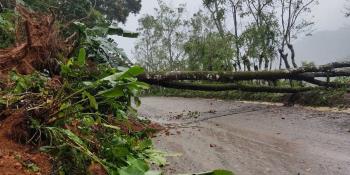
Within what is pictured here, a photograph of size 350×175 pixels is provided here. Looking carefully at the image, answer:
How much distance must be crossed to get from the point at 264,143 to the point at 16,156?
417 cm

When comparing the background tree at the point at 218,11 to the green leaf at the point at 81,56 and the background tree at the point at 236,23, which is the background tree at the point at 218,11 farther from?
the green leaf at the point at 81,56

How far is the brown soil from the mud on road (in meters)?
1.45

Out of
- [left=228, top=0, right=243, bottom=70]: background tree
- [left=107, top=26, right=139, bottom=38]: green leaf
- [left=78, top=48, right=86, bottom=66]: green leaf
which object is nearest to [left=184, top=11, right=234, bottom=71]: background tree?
[left=228, top=0, right=243, bottom=70]: background tree

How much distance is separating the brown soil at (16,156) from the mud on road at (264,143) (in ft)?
4.76

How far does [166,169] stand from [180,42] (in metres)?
37.1

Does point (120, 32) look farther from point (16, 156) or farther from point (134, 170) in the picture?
point (134, 170)

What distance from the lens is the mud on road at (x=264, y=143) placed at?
5.00 metres

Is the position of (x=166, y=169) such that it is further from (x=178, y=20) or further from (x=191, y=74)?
(x=178, y=20)

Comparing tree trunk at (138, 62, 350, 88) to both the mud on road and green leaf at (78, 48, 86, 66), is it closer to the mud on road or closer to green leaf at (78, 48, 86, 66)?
the mud on road

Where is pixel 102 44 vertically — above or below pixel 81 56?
above

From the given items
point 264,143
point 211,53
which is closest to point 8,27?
point 264,143

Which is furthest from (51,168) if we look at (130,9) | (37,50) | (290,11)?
(130,9)

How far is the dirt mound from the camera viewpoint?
4.74 meters

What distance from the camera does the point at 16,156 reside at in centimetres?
327
